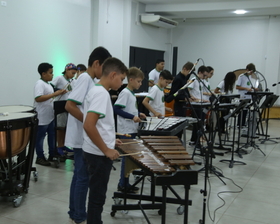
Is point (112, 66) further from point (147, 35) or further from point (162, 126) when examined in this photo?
point (147, 35)

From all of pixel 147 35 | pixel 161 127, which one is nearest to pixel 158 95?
pixel 161 127

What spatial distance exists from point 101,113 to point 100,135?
173mm

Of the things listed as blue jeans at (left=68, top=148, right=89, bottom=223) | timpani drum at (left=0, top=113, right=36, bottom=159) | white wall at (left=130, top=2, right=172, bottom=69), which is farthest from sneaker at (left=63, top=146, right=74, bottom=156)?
white wall at (left=130, top=2, right=172, bottom=69)

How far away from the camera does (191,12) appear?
36.8ft

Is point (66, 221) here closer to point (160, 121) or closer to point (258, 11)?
point (160, 121)

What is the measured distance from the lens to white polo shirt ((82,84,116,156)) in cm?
235

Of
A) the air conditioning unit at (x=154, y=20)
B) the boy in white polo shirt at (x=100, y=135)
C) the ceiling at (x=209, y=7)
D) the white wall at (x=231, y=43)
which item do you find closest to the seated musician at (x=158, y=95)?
the boy in white polo shirt at (x=100, y=135)

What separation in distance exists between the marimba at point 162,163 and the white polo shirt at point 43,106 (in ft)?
6.74

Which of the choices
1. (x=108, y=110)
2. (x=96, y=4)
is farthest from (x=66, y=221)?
(x=96, y=4)

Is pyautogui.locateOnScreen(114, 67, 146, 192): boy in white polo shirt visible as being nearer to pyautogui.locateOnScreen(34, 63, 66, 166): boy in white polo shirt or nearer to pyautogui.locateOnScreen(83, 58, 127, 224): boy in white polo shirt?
pyautogui.locateOnScreen(83, 58, 127, 224): boy in white polo shirt

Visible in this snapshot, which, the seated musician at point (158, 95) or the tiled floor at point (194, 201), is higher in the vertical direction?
the seated musician at point (158, 95)

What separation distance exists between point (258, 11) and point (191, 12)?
2.19 m

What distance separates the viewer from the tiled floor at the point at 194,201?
329 centimetres

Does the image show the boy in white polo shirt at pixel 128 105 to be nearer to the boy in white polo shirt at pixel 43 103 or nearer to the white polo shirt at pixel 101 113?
the white polo shirt at pixel 101 113
